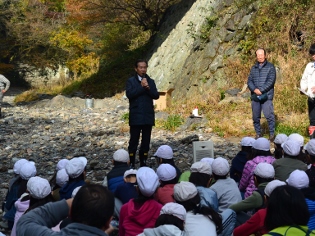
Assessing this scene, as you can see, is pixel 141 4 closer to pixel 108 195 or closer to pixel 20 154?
pixel 20 154

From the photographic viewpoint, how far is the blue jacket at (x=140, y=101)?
8039 mm

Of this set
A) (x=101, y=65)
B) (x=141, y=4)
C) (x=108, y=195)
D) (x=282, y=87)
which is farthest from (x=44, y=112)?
(x=108, y=195)

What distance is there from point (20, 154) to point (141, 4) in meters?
14.6

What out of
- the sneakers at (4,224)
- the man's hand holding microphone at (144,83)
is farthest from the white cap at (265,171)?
the man's hand holding microphone at (144,83)

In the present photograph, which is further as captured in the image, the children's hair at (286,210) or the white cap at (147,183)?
the white cap at (147,183)

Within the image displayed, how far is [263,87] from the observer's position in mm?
9445

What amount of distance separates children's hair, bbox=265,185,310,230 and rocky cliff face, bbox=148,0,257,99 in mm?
11013

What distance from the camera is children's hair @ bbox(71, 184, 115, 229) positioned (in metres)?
2.98

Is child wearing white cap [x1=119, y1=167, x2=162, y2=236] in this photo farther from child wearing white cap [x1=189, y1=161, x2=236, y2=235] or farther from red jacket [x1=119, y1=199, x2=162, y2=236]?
child wearing white cap [x1=189, y1=161, x2=236, y2=235]

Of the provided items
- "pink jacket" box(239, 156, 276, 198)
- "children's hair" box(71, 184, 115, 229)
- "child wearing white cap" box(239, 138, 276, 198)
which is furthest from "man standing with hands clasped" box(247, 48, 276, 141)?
"children's hair" box(71, 184, 115, 229)

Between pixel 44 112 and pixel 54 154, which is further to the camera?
pixel 44 112

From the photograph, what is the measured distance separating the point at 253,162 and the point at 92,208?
3.02m

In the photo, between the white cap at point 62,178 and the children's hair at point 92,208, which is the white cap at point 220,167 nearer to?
the white cap at point 62,178

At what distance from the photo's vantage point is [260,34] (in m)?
14.3
